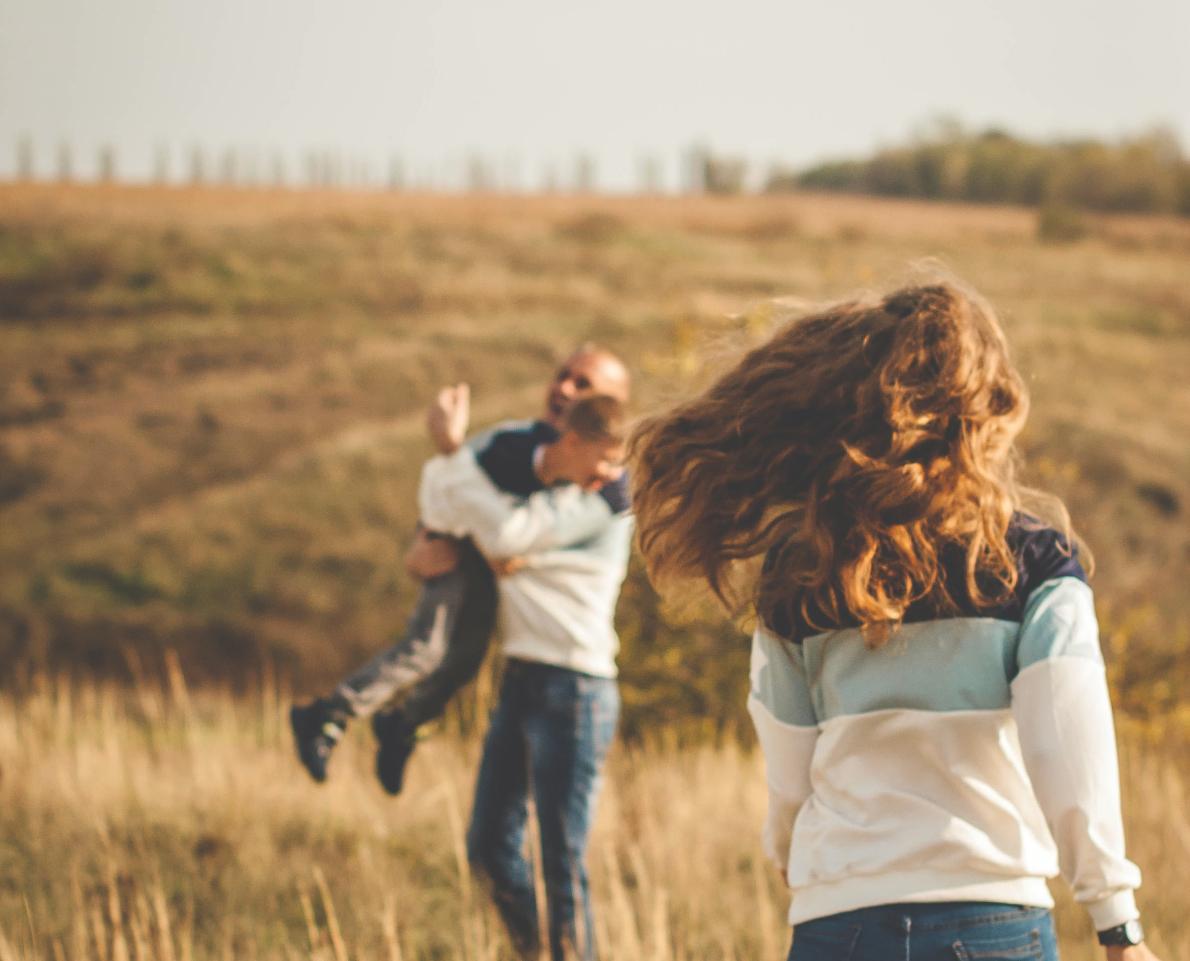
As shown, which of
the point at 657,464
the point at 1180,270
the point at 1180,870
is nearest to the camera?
the point at 657,464

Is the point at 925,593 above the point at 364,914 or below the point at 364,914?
above

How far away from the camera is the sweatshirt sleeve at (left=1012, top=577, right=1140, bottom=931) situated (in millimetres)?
1771

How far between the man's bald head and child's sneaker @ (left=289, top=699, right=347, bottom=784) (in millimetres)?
1062

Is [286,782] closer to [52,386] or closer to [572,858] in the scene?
[572,858]

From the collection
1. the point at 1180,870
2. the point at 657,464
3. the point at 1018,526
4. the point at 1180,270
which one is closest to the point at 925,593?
the point at 1018,526

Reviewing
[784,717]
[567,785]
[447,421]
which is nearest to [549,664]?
[567,785]

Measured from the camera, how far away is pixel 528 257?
133 ft

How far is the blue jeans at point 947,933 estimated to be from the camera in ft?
6.13

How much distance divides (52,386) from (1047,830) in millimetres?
28514

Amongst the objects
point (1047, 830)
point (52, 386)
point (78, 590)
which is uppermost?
point (1047, 830)

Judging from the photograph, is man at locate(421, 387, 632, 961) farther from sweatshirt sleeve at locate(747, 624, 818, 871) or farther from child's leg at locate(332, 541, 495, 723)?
sweatshirt sleeve at locate(747, 624, 818, 871)

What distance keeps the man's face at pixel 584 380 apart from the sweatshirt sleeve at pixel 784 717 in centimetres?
177

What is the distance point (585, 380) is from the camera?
152 inches

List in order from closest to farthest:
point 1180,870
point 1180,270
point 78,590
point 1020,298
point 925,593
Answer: point 925,593
point 1180,870
point 78,590
point 1020,298
point 1180,270
